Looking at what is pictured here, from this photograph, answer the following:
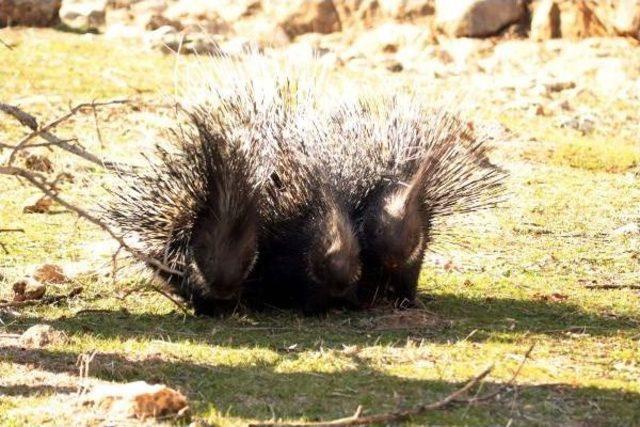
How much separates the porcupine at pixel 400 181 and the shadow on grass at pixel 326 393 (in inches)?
37.2

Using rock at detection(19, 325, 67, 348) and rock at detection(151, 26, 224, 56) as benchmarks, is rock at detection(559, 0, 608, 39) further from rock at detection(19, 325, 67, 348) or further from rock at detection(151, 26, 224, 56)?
rock at detection(19, 325, 67, 348)

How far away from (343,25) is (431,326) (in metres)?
9.88

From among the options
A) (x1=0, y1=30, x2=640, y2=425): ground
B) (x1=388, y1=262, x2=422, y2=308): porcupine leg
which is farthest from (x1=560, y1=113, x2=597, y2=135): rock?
(x1=388, y1=262, x2=422, y2=308): porcupine leg

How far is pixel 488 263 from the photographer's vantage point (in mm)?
6445

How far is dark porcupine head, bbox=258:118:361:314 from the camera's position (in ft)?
16.4

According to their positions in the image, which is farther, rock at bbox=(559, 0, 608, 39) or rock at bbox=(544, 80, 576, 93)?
rock at bbox=(559, 0, 608, 39)

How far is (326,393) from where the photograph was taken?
3906 millimetres

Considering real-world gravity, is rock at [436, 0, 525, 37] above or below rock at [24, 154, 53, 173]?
above

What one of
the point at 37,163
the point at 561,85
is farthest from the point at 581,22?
the point at 37,163

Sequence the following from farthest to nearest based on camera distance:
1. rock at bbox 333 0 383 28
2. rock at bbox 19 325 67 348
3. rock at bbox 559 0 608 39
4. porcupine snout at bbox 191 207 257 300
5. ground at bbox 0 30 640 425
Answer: rock at bbox 333 0 383 28, rock at bbox 559 0 608 39, porcupine snout at bbox 191 207 257 300, rock at bbox 19 325 67 348, ground at bbox 0 30 640 425

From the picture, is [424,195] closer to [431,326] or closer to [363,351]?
[431,326]

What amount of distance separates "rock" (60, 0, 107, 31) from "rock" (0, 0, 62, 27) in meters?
0.41

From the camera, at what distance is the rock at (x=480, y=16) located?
13500 mm

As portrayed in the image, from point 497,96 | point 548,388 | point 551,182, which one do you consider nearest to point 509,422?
point 548,388
